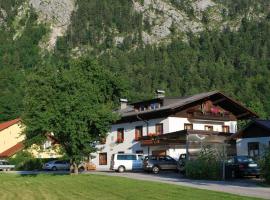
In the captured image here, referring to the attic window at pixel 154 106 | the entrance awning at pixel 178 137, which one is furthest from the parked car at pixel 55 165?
the attic window at pixel 154 106

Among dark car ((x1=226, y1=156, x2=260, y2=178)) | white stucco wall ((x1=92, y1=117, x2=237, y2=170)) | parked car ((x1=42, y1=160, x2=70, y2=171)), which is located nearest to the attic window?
white stucco wall ((x1=92, y1=117, x2=237, y2=170))

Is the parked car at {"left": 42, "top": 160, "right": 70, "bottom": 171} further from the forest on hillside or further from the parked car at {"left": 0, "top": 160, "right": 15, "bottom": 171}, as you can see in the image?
the forest on hillside

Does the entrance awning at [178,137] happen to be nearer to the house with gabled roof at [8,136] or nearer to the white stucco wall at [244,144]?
the white stucco wall at [244,144]

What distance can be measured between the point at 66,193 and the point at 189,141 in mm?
14982

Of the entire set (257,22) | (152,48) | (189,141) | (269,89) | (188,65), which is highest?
(257,22)

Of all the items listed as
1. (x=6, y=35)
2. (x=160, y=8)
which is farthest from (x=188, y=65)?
(x=6, y=35)

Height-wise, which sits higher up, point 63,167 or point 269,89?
point 269,89

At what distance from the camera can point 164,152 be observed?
158 ft

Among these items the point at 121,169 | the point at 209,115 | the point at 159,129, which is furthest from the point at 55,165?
the point at 209,115

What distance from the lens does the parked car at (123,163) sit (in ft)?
145

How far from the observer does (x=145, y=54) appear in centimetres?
15950

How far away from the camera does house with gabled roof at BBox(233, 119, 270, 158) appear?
40062mm

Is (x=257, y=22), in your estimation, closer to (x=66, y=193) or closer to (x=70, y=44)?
(x=70, y=44)

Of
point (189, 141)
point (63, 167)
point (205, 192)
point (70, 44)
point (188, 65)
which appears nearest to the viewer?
point (205, 192)
